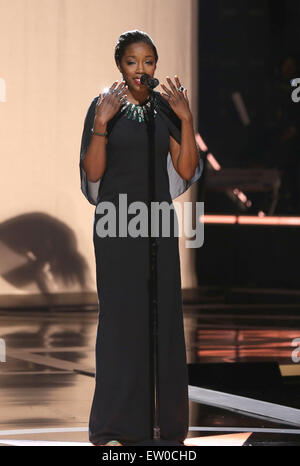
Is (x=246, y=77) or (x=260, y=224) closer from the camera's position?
(x=260, y=224)

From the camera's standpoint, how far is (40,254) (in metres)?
13.9

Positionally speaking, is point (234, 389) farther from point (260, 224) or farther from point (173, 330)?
point (260, 224)

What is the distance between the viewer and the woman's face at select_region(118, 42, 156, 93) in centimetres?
385

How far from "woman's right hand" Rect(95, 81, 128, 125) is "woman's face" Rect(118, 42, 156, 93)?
0.27 feet

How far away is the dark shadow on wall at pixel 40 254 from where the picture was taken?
13.7 metres

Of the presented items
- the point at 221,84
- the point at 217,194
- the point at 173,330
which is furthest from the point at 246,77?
the point at 173,330

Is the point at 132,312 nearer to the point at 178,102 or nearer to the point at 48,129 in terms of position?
the point at 178,102

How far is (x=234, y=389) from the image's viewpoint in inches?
253

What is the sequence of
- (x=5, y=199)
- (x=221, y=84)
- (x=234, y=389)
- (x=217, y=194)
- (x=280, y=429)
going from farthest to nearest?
(x=221, y=84) < (x=217, y=194) < (x=5, y=199) < (x=234, y=389) < (x=280, y=429)

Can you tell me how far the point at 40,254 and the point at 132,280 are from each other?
33.0ft

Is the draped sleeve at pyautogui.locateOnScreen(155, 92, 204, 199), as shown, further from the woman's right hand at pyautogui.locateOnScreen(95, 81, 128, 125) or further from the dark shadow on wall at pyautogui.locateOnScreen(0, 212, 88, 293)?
the dark shadow on wall at pyautogui.locateOnScreen(0, 212, 88, 293)

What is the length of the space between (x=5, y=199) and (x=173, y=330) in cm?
1019

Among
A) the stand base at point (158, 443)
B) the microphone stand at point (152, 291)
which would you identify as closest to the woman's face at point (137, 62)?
the microphone stand at point (152, 291)

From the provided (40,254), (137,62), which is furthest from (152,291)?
A: (40,254)
